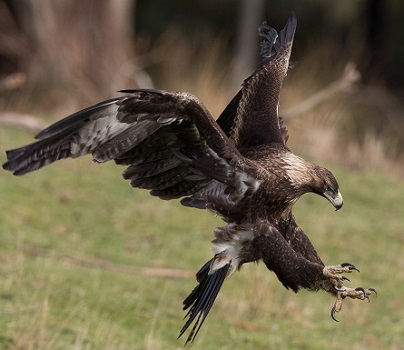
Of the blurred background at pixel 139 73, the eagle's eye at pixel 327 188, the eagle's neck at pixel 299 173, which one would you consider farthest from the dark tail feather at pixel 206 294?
the blurred background at pixel 139 73

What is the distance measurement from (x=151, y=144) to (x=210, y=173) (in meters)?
0.37

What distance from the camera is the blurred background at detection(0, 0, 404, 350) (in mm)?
7719

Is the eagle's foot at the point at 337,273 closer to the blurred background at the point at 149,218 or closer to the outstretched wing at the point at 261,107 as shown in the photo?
the outstretched wing at the point at 261,107

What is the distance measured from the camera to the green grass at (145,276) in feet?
23.9

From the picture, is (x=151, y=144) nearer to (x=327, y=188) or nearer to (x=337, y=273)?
(x=327, y=188)

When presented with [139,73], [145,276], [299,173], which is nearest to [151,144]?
[299,173]

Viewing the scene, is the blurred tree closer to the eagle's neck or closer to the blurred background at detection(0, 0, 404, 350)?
the blurred background at detection(0, 0, 404, 350)

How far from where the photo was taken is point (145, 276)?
941 centimetres

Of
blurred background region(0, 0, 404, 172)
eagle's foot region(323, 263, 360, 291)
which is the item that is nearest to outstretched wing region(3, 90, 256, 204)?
eagle's foot region(323, 263, 360, 291)

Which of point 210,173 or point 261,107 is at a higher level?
point 261,107

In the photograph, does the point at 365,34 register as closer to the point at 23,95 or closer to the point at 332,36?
the point at 332,36

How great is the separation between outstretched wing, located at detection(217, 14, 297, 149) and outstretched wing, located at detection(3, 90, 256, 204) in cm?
68

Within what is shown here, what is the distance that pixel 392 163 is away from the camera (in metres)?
16.5

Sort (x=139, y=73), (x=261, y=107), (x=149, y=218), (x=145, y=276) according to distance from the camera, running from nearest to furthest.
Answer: (x=261, y=107) → (x=145, y=276) → (x=149, y=218) → (x=139, y=73)
